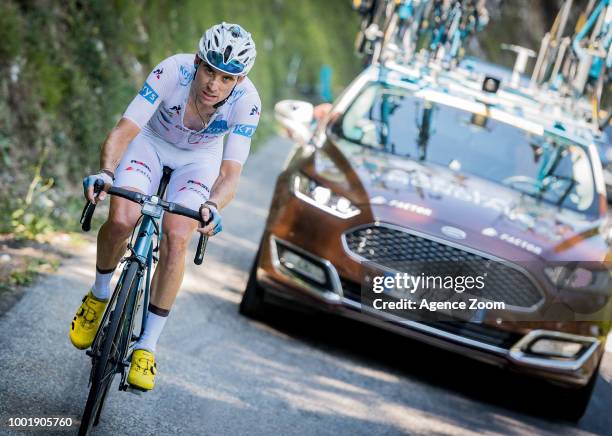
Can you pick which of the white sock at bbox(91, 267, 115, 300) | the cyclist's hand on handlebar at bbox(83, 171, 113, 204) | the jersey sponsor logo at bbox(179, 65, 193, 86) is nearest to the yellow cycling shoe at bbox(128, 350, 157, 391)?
the white sock at bbox(91, 267, 115, 300)

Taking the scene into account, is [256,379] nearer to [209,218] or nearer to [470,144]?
[209,218]

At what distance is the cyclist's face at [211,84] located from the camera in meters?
5.23

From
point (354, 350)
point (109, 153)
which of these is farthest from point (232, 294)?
point (109, 153)

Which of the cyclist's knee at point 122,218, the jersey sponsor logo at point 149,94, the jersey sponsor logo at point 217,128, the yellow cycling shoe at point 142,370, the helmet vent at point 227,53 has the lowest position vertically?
the yellow cycling shoe at point 142,370

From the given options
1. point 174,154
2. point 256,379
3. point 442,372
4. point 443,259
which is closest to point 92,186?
point 174,154

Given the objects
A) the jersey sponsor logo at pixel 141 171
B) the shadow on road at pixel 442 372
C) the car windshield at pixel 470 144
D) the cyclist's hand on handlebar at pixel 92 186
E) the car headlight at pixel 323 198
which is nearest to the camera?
the cyclist's hand on handlebar at pixel 92 186

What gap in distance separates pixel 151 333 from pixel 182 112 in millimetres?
1169

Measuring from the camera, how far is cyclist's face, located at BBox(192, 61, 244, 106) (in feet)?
17.1

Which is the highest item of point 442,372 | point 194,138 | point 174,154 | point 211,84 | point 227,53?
point 227,53

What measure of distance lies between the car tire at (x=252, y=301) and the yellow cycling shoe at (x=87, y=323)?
232 centimetres

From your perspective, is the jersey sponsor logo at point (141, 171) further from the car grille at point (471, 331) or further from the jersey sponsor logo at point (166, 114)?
the car grille at point (471, 331)

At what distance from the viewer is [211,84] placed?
523 cm

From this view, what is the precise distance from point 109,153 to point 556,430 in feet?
12.4

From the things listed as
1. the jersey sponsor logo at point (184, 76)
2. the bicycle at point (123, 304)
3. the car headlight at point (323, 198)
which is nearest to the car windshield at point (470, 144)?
the car headlight at point (323, 198)
